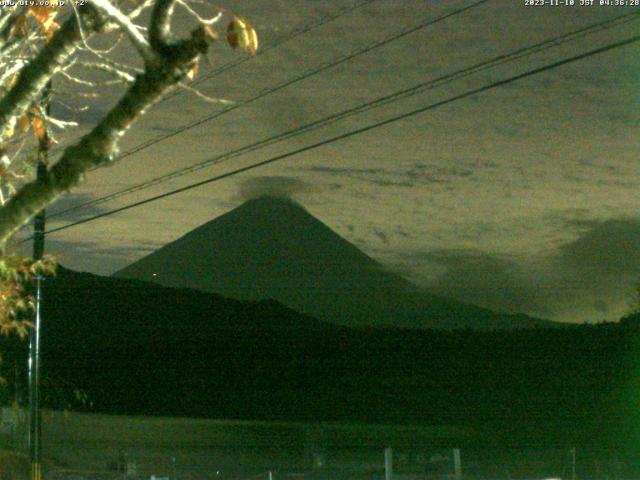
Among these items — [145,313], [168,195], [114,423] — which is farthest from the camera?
[145,313]

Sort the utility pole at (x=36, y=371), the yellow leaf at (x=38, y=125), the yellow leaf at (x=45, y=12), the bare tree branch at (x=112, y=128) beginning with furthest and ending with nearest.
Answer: the utility pole at (x=36, y=371)
the yellow leaf at (x=38, y=125)
the yellow leaf at (x=45, y=12)
the bare tree branch at (x=112, y=128)

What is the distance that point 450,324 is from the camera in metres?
72.5

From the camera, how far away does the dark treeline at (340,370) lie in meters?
53.1

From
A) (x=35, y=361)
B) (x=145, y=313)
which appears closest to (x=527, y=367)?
(x=145, y=313)

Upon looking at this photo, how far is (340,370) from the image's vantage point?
6184cm

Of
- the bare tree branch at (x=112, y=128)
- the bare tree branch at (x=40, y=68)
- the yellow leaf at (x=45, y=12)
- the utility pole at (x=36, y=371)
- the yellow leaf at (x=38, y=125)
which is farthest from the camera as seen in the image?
the utility pole at (x=36, y=371)

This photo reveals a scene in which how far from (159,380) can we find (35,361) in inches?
1625

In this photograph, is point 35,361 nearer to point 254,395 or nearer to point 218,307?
point 254,395

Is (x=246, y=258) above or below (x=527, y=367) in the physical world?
above

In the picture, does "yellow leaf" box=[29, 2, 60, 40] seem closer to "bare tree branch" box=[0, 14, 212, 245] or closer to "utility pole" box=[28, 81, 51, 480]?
"bare tree branch" box=[0, 14, 212, 245]

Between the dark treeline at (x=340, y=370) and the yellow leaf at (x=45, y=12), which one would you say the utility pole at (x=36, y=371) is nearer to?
the yellow leaf at (x=45, y=12)

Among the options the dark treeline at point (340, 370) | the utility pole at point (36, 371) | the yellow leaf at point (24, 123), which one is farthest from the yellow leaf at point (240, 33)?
the dark treeline at point (340, 370)

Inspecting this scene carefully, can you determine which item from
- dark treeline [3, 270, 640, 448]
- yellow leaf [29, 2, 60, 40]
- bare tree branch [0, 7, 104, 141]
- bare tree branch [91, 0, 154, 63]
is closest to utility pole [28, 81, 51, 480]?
yellow leaf [29, 2, 60, 40]

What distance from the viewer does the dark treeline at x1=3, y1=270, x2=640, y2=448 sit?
174 ft
